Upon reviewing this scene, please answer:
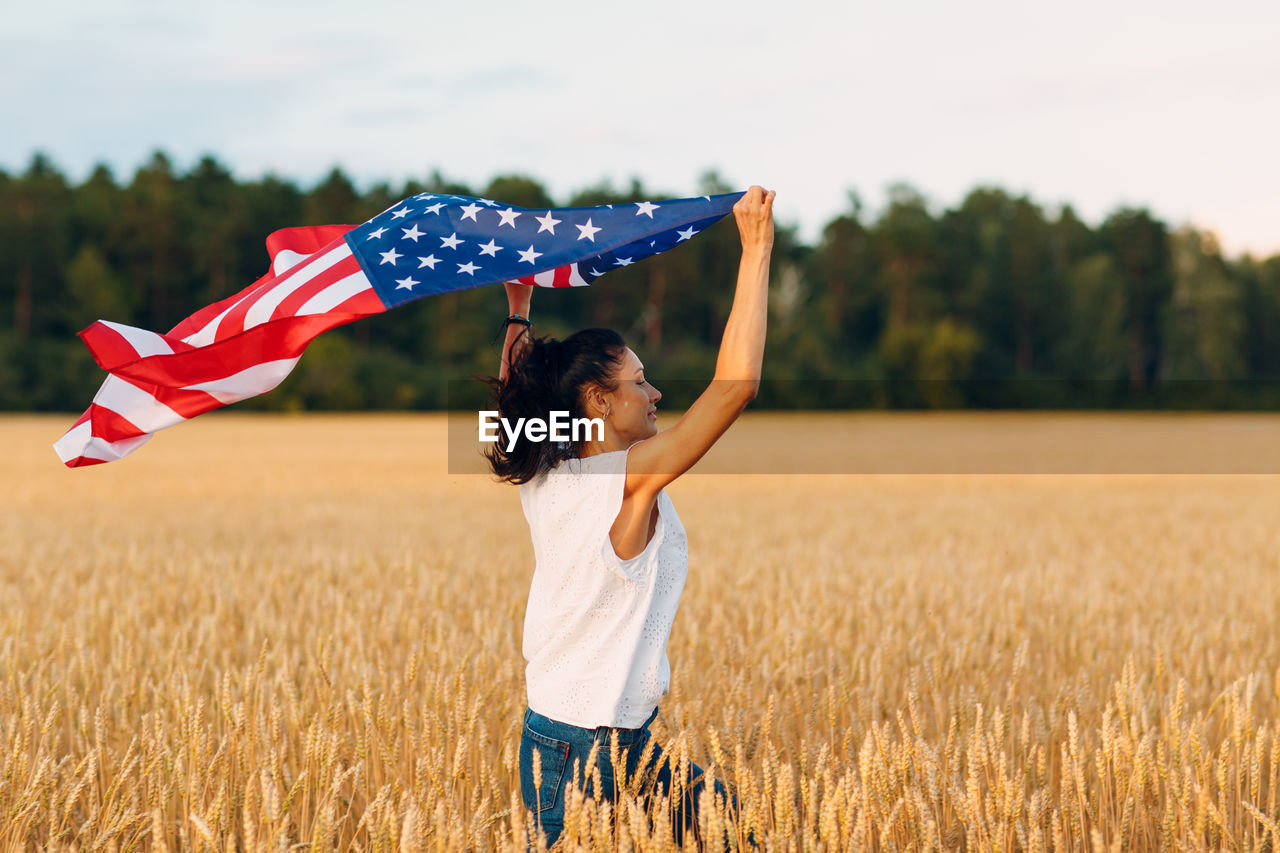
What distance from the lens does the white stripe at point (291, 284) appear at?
3.24 meters

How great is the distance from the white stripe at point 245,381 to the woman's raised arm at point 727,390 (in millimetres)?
1300

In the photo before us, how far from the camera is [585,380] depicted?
9.14 feet

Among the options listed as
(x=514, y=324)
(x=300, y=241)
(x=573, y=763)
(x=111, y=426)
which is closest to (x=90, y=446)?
(x=111, y=426)

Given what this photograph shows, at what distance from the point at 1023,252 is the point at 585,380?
234 feet

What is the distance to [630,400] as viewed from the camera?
109 inches

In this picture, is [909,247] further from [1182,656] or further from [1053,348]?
[1182,656]

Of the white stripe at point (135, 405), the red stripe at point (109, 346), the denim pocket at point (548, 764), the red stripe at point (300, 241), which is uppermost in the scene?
the red stripe at point (300, 241)

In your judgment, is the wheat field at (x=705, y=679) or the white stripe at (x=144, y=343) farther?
the white stripe at (x=144, y=343)

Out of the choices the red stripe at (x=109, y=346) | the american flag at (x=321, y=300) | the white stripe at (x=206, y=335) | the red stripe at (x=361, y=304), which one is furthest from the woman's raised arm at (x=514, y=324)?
the red stripe at (x=109, y=346)

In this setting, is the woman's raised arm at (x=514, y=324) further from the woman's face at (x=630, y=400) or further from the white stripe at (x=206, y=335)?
the white stripe at (x=206, y=335)

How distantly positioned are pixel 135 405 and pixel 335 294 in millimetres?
729

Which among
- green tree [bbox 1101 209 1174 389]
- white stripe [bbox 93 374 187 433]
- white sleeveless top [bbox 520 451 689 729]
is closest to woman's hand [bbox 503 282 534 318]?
white sleeveless top [bbox 520 451 689 729]

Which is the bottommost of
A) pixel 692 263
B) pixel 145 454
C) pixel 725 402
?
pixel 145 454

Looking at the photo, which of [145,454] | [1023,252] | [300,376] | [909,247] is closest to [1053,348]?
[1023,252]
